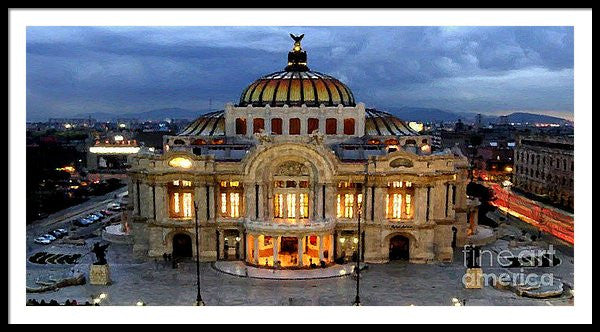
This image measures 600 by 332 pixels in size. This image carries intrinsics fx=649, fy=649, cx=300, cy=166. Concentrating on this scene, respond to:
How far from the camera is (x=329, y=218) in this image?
140 feet

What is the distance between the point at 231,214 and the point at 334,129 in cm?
1170

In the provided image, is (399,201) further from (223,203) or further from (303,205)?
(223,203)

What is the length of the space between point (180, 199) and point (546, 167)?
1718 inches

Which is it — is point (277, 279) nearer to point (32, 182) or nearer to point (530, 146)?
point (32, 182)

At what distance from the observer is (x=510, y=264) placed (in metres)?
42.6

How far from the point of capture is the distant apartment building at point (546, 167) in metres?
65.1

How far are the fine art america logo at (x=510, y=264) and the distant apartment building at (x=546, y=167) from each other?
17.5m

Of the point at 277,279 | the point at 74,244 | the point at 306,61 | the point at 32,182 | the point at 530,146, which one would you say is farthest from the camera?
the point at 530,146

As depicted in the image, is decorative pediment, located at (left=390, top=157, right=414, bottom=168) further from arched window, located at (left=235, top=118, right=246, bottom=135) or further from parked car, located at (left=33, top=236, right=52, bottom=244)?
parked car, located at (left=33, top=236, right=52, bottom=244)

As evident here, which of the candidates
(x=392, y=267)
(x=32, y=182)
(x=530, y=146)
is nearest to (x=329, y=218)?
(x=392, y=267)

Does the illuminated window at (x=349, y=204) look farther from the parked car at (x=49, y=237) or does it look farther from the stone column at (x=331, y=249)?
the parked car at (x=49, y=237)

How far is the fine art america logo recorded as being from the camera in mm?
37500

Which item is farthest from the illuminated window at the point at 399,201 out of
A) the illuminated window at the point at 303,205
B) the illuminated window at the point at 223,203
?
the illuminated window at the point at 223,203

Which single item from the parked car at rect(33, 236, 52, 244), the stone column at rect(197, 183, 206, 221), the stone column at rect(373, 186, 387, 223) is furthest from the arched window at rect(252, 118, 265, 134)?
the parked car at rect(33, 236, 52, 244)
